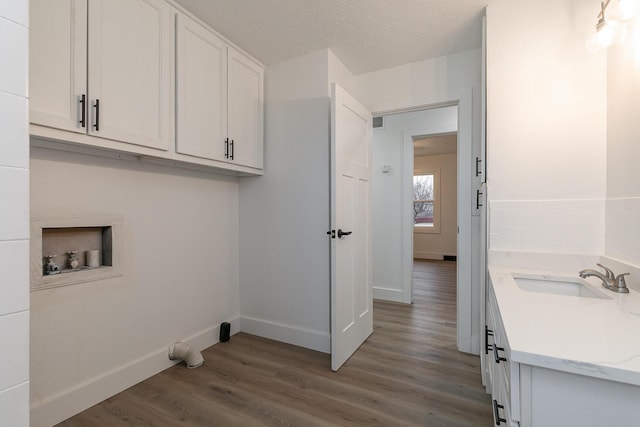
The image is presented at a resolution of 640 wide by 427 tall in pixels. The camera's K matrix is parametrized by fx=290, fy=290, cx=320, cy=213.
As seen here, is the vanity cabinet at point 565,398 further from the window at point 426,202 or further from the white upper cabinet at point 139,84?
the window at point 426,202

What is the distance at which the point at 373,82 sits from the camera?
2748 millimetres

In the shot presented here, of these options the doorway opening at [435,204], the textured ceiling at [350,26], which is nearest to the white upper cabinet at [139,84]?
the textured ceiling at [350,26]

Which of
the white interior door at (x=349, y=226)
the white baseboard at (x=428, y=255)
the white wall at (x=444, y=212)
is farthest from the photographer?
the white baseboard at (x=428, y=255)

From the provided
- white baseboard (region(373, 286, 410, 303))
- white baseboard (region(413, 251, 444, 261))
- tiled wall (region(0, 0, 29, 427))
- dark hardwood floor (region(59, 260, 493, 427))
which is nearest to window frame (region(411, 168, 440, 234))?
white baseboard (region(413, 251, 444, 261))

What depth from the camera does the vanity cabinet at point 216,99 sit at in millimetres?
1915

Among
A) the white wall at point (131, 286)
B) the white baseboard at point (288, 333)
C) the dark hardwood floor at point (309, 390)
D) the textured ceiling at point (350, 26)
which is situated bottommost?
the dark hardwood floor at point (309, 390)

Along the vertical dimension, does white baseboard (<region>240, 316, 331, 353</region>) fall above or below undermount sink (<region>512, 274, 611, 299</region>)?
below

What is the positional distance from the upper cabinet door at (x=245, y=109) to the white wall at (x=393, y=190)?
1805 millimetres

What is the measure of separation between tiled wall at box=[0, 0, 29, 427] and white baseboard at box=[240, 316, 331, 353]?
1.88m

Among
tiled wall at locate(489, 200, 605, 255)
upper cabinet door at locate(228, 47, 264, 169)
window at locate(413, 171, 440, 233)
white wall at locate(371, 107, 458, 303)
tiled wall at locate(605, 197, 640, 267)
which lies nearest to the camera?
tiled wall at locate(605, 197, 640, 267)

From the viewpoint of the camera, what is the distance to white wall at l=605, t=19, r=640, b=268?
1258 millimetres

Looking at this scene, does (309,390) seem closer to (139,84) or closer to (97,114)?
(97,114)

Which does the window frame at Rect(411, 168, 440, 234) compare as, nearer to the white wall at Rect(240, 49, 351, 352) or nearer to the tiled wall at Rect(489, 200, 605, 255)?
the white wall at Rect(240, 49, 351, 352)

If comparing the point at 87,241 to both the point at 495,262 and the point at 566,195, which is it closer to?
the point at 495,262
